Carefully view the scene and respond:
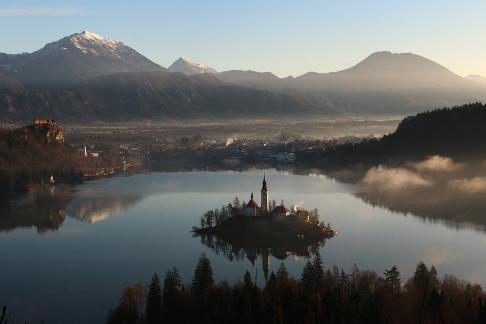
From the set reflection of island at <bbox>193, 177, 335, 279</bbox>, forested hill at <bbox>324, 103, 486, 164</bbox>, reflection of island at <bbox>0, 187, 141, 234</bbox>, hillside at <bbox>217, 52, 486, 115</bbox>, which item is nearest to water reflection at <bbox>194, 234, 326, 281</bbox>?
reflection of island at <bbox>193, 177, 335, 279</bbox>

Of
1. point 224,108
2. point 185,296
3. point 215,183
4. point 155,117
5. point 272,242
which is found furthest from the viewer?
point 224,108

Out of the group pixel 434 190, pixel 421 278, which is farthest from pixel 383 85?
pixel 421 278

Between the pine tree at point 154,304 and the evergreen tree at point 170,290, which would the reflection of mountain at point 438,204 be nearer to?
the evergreen tree at point 170,290

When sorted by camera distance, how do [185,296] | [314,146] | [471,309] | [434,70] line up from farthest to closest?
[434,70] < [314,146] < [185,296] < [471,309]

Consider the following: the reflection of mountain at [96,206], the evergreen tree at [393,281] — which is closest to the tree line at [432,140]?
the reflection of mountain at [96,206]

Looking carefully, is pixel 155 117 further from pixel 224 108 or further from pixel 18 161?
pixel 18 161

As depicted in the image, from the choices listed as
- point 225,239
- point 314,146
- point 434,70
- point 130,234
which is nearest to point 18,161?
A: point 130,234
